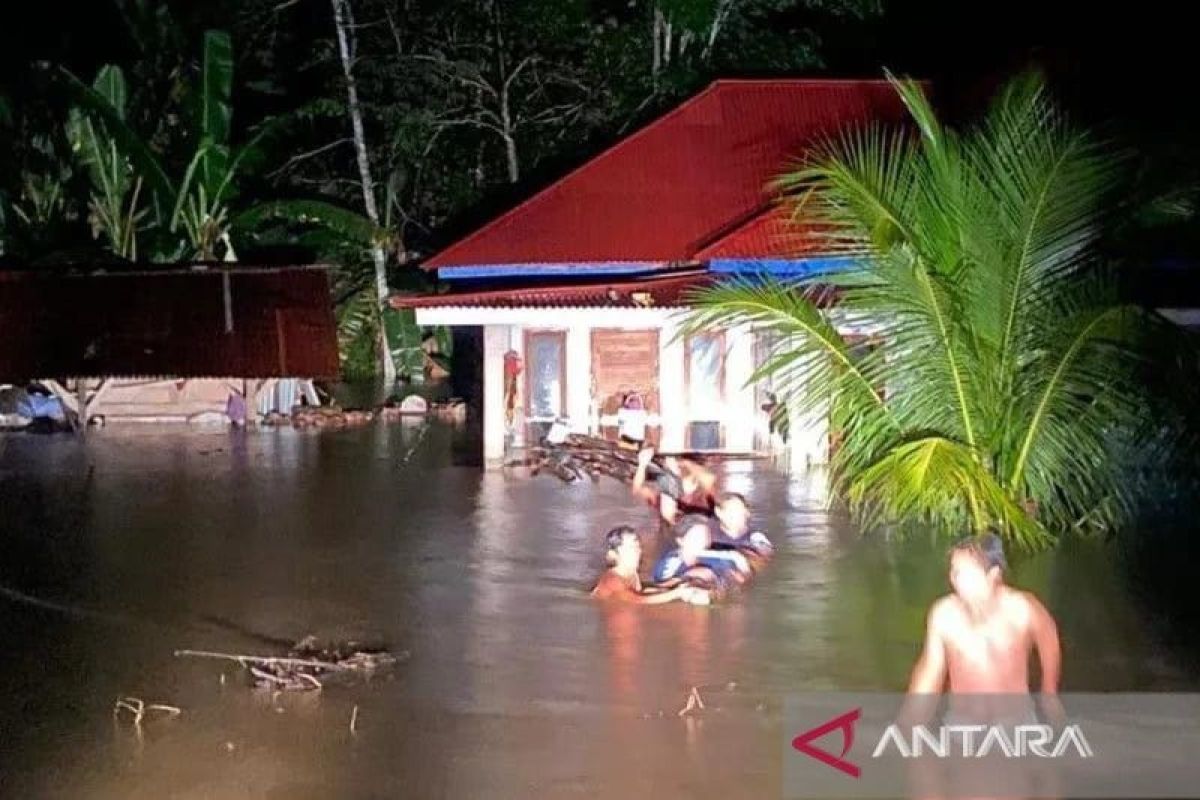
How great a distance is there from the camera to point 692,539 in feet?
36.5

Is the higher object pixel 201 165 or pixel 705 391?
pixel 201 165

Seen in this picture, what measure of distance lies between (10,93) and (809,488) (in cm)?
1514

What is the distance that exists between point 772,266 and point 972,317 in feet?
15.9

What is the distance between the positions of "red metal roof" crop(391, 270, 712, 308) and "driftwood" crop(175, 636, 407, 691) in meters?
7.94

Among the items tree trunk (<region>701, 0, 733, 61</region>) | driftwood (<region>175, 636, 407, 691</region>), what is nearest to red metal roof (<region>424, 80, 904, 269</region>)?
tree trunk (<region>701, 0, 733, 61</region>)

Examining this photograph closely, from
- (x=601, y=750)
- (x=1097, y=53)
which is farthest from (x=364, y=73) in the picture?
(x=601, y=750)

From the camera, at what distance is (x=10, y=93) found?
25203 mm

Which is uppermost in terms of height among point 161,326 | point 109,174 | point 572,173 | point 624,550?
point 109,174

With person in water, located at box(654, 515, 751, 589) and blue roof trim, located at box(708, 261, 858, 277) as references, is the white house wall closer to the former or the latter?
blue roof trim, located at box(708, 261, 858, 277)

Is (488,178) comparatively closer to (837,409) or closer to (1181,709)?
(837,409)

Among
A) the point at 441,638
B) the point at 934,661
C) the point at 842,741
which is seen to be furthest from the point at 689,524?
the point at 934,661

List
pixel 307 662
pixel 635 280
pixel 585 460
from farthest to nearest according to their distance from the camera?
pixel 635 280 → pixel 585 460 → pixel 307 662

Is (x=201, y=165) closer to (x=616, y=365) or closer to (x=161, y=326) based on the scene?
(x=161, y=326)

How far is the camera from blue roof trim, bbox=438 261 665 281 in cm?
1834
